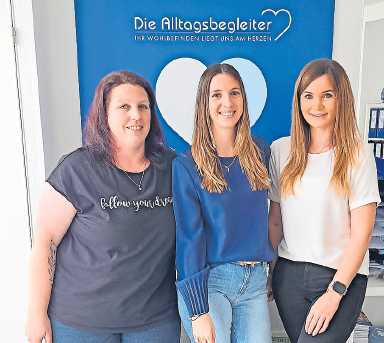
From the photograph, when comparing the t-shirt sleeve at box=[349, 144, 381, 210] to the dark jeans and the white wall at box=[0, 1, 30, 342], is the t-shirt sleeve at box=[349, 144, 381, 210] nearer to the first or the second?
the dark jeans

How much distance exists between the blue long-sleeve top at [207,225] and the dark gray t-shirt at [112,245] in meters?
0.09

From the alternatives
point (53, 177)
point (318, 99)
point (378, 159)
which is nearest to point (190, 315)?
point (53, 177)

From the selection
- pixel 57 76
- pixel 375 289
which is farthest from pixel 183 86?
pixel 375 289

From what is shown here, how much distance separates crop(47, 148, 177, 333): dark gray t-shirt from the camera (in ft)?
4.71

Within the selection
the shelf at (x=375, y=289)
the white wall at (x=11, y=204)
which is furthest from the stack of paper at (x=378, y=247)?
the white wall at (x=11, y=204)

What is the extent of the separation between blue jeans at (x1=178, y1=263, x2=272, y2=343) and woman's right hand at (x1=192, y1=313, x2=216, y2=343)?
4cm

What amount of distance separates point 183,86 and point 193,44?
0.20 m

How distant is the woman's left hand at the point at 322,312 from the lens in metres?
1.42

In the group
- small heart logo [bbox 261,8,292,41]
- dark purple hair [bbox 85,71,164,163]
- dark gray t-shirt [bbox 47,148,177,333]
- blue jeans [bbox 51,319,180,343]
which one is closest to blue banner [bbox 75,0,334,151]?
small heart logo [bbox 261,8,292,41]

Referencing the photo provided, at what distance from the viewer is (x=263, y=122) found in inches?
83.4

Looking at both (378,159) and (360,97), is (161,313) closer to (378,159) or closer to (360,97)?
(378,159)

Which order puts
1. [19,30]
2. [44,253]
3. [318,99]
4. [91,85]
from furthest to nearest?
1. [91,85]
2. [19,30]
3. [44,253]
4. [318,99]

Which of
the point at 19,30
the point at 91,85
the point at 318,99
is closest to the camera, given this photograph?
the point at 318,99

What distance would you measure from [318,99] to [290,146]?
20cm
